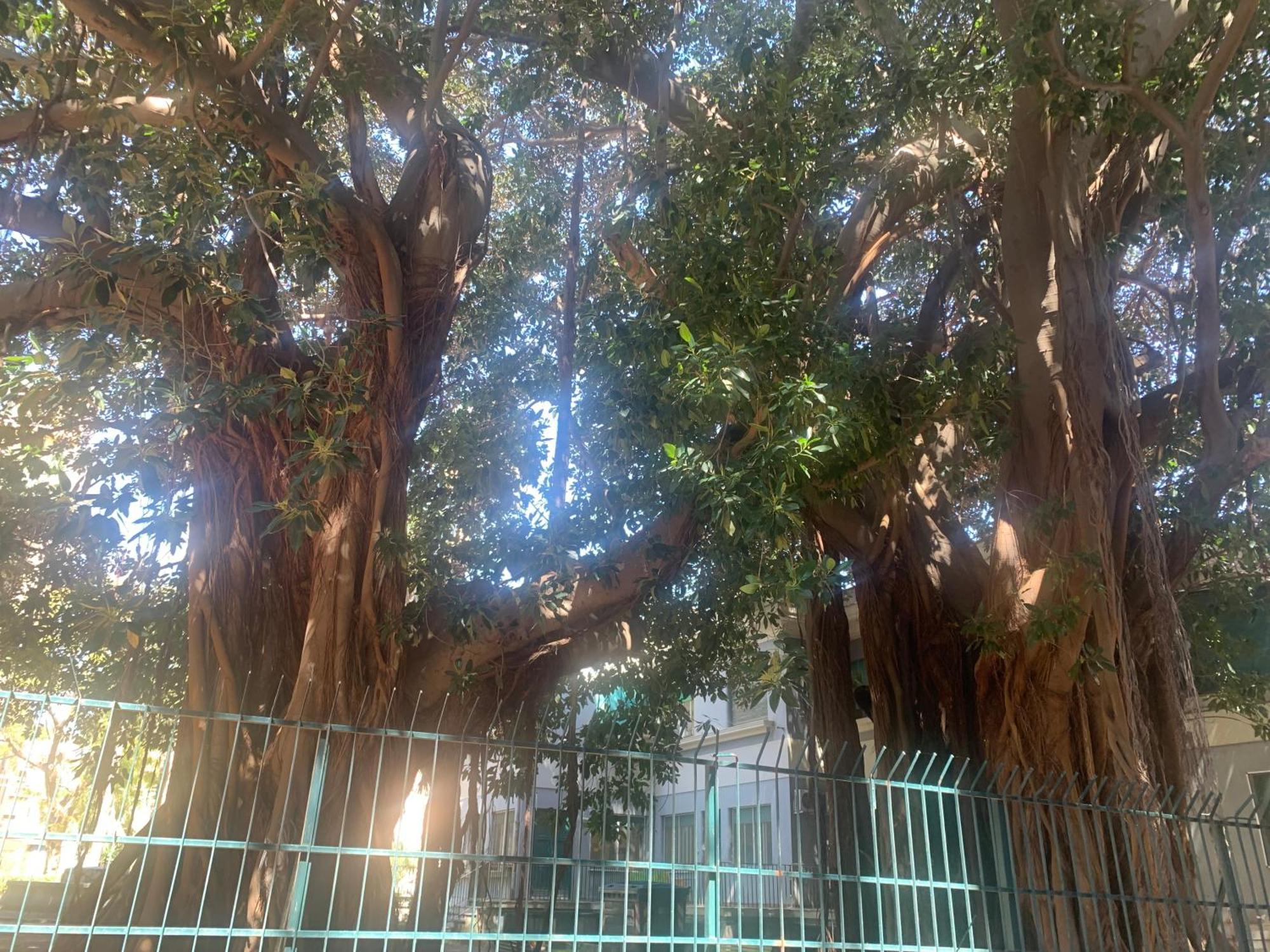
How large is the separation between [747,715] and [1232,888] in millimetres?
14015

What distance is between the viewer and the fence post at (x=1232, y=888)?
15.4ft

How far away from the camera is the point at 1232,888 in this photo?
4.79 metres

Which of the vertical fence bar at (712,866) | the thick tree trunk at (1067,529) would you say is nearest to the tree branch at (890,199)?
the thick tree trunk at (1067,529)

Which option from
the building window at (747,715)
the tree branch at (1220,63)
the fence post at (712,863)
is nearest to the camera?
the fence post at (712,863)

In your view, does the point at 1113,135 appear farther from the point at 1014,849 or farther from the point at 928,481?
Answer: the point at 1014,849

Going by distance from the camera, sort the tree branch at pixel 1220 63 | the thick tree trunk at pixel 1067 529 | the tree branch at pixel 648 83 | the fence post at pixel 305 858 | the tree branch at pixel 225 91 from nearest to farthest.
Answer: the fence post at pixel 305 858 → the tree branch at pixel 1220 63 → the tree branch at pixel 225 91 → the thick tree trunk at pixel 1067 529 → the tree branch at pixel 648 83

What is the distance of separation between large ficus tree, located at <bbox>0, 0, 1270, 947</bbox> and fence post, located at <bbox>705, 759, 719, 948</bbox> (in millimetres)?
1190

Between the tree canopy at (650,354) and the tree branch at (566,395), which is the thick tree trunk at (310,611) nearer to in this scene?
the tree canopy at (650,354)

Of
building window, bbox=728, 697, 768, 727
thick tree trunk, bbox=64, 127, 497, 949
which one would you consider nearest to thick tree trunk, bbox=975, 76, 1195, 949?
thick tree trunk, bbox=64, 127, 497, 949

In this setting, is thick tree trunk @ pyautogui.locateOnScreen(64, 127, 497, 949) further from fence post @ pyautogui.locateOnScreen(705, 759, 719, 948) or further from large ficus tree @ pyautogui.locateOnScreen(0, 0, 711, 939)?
fence post @ pyautogui.locateOnScreen(705, 759, 719, 948)

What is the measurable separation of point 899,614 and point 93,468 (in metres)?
5.55

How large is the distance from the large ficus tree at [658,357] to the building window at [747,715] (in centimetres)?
1019

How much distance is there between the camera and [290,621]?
5527mm

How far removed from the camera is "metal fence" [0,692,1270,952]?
3441mm
